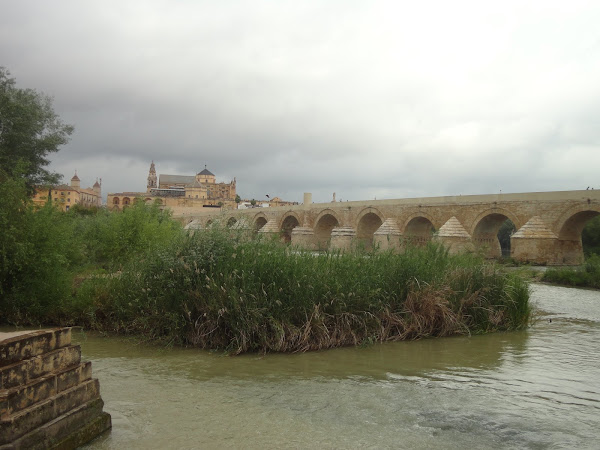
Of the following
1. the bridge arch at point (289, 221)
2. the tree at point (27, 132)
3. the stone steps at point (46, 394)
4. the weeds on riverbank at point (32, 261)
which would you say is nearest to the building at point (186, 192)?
the bridge arch at point (289, 221)

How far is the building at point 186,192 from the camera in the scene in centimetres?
8581

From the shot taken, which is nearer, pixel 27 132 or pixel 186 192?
pixel 27 132

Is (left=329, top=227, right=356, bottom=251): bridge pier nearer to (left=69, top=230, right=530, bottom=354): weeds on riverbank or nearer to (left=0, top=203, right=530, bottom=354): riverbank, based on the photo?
(left=0, top=203, right=530, bottom=354): riverbank

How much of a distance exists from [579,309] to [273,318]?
7.43 meters

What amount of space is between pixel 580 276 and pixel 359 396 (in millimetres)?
12813

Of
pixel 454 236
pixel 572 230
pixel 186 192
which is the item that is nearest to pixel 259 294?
pixel 454 236

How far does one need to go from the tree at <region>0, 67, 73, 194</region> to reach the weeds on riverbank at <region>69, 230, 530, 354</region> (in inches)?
454

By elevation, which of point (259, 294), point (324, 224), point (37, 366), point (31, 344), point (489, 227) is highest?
point (324, 224)

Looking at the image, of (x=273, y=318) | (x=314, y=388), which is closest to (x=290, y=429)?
(x=314, y=388)

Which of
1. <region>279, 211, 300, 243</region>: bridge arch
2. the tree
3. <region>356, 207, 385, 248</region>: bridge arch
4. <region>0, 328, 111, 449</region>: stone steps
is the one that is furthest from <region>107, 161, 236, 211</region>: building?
<region>0, 328, 111, 449</region>: stone steps

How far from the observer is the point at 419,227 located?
84.0 ft

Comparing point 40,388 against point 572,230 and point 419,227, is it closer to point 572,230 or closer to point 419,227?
point 572,230

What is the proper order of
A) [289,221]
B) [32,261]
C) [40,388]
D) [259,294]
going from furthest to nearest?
[289,221] < [32,261] < [259,294] < [40,388]

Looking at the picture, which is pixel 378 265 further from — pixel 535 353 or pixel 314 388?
pixel 314 388
